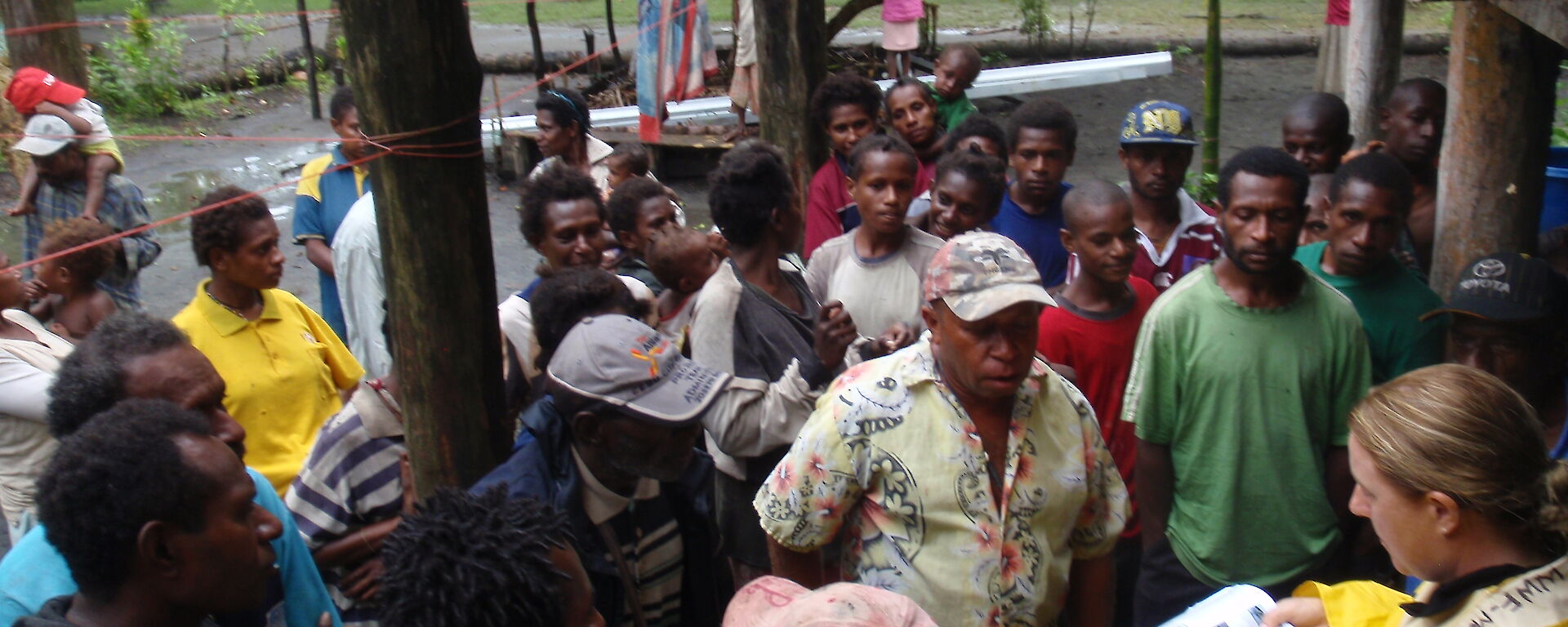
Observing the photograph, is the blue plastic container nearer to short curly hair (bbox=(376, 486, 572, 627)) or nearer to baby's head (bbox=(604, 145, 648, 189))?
baby's head (bbox=(604, 145, 648, 189))

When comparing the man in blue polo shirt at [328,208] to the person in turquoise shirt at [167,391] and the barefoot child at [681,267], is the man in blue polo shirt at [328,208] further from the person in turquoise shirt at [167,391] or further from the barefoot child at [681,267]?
the person in turquoise shirt at [167,391]

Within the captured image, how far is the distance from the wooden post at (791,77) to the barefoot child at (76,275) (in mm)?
2992

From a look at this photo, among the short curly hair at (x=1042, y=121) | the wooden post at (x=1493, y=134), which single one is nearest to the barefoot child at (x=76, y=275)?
the short curly hair at (x=1042, y=121)

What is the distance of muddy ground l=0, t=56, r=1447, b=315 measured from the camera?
9.11m

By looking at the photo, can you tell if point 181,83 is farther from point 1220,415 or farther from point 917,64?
point 1220,415

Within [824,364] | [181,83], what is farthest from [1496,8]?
[181,83]

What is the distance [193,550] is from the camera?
196cm

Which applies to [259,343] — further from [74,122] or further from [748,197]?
[74,122]

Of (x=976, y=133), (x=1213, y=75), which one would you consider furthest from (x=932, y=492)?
(x=1213, y=75)

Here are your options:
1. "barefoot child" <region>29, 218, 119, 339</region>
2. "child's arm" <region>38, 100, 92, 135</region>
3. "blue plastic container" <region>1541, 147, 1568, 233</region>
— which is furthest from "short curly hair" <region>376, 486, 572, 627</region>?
"child's arm" <region>38, 100, 92, 135</region>

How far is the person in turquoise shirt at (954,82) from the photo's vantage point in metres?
6.45

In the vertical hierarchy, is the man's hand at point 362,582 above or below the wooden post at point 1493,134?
below

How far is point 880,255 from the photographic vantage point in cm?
391

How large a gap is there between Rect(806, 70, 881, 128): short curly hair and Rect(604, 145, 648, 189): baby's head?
2.83 ft
